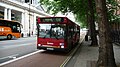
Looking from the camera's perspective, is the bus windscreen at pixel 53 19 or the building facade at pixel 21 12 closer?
the bus windscreen at pixel 53 19

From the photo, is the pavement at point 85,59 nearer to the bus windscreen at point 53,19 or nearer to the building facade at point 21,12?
the bus windscreen at point 53,19

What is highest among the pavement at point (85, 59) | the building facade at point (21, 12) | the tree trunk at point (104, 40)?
the building facade at point (21, 12)

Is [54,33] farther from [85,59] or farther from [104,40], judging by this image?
[104,40]

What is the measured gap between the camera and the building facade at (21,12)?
158 feet

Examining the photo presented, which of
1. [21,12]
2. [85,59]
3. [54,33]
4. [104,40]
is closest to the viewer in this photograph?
[104,40]

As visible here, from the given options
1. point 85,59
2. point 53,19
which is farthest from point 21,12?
point 85,59

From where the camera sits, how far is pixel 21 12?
57844mm

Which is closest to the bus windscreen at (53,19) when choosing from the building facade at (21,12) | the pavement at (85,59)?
the pavement at (85,59)

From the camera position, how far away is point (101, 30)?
9.12m

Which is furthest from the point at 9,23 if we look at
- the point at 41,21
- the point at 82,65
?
the point at 82,65

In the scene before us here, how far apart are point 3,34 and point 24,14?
2905 centimetres

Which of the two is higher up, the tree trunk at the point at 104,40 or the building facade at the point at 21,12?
the building facade at the point at 21,12

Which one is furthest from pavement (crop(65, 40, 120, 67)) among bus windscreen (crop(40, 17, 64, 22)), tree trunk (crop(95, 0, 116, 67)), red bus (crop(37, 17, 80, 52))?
bus windscreen (crop(40, 17, 64, 22))

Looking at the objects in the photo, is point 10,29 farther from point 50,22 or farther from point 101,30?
point 101,30
